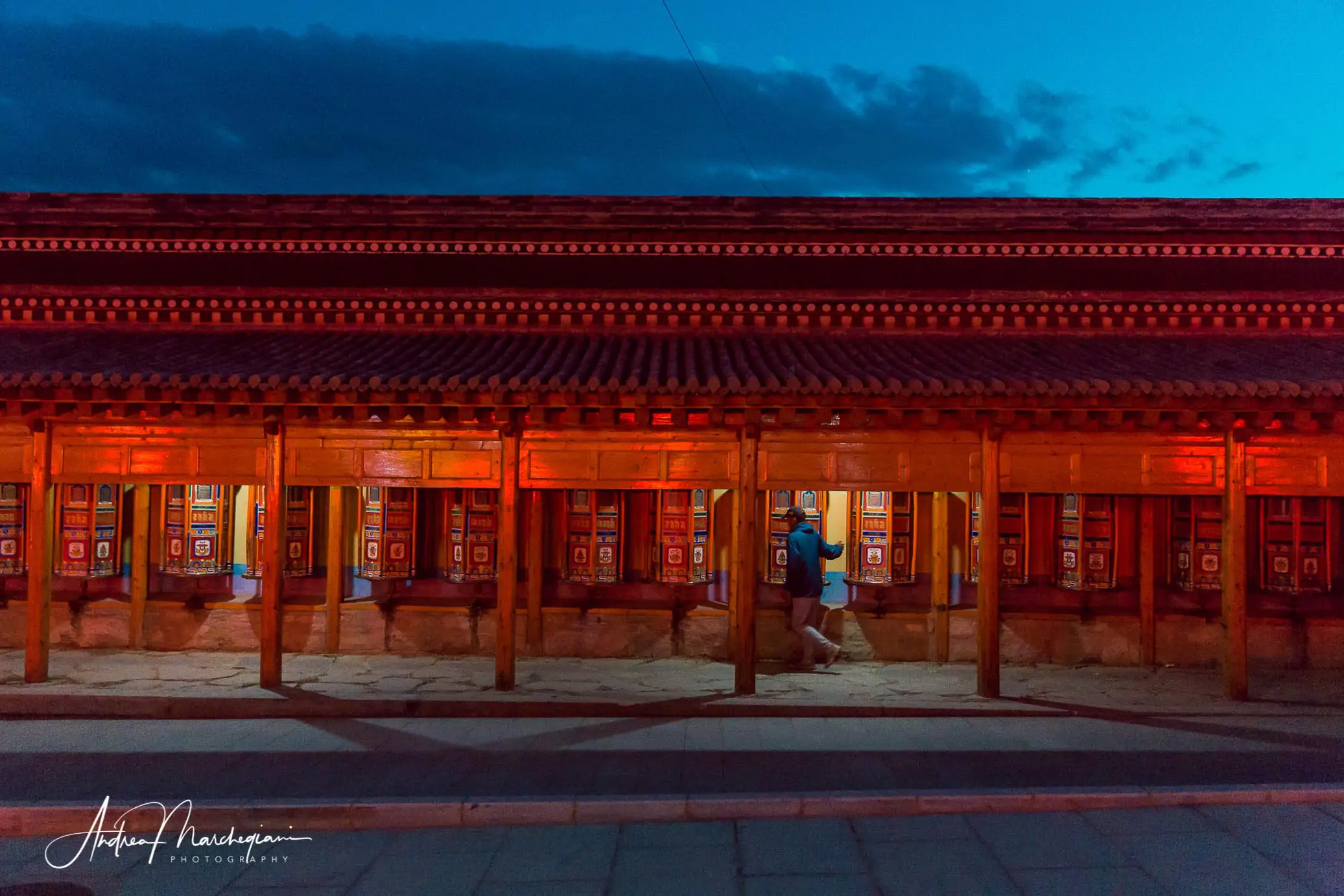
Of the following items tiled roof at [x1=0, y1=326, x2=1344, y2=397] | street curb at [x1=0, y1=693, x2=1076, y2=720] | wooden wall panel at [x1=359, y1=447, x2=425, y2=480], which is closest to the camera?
tiled roof at [x1=0, y1=326, x2=1344, y2=397]

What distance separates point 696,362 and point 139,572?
7977 millimetres

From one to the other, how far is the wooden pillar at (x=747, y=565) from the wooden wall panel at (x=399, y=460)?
268 cm

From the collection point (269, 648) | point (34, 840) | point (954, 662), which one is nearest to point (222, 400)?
point (269, 648)

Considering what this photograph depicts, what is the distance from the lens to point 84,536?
10.4 metres

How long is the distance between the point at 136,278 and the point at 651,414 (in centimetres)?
684

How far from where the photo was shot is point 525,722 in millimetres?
7496

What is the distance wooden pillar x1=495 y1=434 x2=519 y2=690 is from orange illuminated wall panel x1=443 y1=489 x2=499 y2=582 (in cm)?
215

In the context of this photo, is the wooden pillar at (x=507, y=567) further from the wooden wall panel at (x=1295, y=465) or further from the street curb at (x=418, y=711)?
the wooden wall panel at (x=1295, y=465)

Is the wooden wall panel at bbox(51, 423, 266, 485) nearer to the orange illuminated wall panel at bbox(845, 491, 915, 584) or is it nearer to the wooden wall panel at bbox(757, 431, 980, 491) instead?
the wooden wall panel at bbox(757, 431, 980, 491)

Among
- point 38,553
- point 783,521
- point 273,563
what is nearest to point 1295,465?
point 783,521

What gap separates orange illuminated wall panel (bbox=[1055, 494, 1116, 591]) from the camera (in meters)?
10.1

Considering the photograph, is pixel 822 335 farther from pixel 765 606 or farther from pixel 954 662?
pixel 954 662

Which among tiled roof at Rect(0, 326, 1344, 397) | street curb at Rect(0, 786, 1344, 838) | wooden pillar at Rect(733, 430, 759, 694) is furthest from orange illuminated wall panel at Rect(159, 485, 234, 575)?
wooden pillar at Rect(733, 430, 759, 694)

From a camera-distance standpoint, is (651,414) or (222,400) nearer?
(222,400)
